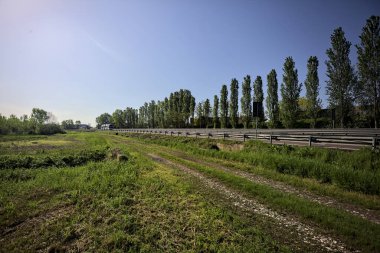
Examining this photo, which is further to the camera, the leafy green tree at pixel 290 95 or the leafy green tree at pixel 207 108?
the leafy green tree at pixel 207 108

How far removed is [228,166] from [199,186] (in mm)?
5168

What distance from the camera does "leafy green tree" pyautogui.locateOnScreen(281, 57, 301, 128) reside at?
41625 mm

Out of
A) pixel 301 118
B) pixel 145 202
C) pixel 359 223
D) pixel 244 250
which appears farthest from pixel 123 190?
pixel 301 118

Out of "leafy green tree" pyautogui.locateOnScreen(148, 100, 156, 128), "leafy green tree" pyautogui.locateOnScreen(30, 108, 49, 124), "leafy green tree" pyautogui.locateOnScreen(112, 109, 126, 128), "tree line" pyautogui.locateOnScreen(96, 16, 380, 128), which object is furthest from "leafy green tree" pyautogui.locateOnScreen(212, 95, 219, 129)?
"leafy green tree" pyautogui.locateOnScreen(30, 108, 49, 124)

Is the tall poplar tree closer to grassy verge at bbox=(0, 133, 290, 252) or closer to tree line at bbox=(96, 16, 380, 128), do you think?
tree line at bbox=(96, 16, 380, 128)

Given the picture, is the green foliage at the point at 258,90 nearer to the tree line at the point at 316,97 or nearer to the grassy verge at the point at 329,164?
the tree line at the point at 316,97

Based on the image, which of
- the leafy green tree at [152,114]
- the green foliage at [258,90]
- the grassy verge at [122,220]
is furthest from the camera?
the leafy green tree at [152,114]

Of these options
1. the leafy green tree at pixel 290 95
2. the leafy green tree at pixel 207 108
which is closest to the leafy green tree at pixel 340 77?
the leafy green tree at pixel 290 95

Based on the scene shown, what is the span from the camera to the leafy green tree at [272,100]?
47.5 metres

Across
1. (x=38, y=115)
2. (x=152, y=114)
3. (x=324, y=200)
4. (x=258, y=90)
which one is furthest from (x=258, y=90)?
(x=38, y=115)

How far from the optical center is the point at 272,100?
49.9m

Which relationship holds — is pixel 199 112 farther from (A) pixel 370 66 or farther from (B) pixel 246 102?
(A) pixel 370 66

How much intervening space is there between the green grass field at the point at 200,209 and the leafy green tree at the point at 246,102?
4294 centimetres

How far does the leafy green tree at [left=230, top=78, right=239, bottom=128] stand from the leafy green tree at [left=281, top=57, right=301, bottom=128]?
17.3 meters
